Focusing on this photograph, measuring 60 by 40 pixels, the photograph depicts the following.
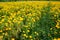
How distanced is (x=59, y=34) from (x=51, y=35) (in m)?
0.18

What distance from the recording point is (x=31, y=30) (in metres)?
4.25

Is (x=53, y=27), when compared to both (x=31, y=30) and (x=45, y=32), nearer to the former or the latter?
(x=45, y=32)

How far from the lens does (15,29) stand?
13.4 feet

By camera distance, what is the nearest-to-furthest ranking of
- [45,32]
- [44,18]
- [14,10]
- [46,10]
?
[45,32] → [44,18] → [46,10] → [14,10]

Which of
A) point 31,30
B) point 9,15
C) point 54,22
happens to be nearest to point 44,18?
point 54,22

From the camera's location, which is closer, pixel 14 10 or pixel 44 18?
pixel 44 18

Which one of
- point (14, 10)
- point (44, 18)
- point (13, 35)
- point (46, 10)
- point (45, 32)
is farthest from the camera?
point (14, 10)

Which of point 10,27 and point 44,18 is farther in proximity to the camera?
point 44,18

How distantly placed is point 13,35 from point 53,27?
1.04m

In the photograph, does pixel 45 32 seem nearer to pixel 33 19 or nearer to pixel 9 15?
pixel 33 19

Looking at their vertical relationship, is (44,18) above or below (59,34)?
above

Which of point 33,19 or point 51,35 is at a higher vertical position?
point 33,19

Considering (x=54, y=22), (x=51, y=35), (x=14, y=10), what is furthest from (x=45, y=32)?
(x=14, y=10)

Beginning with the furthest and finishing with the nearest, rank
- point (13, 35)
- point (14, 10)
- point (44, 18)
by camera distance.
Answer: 1. point (14, 10)
2. point (44, 18)
3. point (13, 35)
